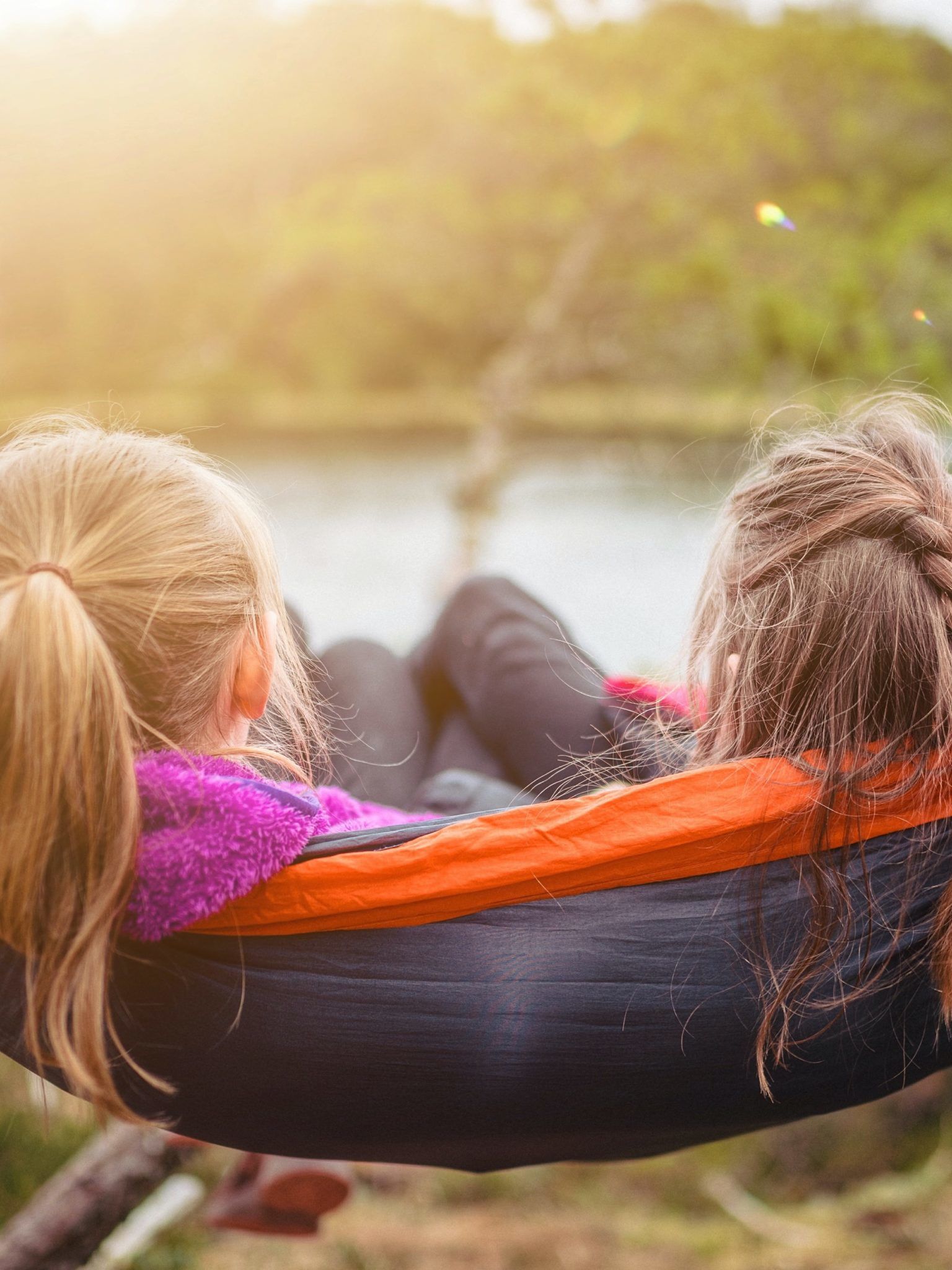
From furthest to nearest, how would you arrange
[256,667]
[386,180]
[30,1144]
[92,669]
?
[386,180]
[30,1144]
[256,667]
[92,669]

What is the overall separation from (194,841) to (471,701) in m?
0.44

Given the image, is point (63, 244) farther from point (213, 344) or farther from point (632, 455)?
point (632, 455)

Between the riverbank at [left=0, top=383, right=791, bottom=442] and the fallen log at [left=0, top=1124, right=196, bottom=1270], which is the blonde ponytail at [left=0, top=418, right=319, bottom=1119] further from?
the riverbank at [left=0, top=383, right=791, bottom=442]

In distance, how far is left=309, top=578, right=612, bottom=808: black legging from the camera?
30.8 inches

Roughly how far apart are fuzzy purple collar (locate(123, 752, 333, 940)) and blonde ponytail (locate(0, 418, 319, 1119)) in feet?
0.04

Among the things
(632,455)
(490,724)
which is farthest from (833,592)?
(632,455)

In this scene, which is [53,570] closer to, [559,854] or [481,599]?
[559,854]

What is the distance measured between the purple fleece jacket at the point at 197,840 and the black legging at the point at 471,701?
0.25m

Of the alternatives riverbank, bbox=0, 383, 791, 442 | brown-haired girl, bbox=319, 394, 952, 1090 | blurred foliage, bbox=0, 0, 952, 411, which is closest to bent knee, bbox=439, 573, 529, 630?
brown-haired girl, bbox=319, 394, 952, 1090

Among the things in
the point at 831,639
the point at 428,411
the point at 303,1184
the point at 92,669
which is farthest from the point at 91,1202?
the point at 428,411

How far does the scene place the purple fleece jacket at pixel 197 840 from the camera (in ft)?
1.46

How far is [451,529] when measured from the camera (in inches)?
119

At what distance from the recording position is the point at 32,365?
227 cm

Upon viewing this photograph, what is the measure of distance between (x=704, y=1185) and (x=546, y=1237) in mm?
437
